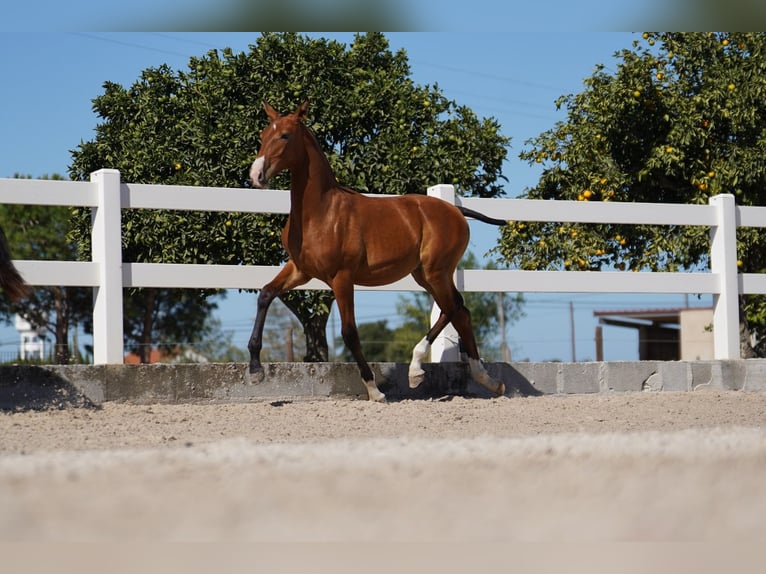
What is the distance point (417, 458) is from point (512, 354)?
3491 cm

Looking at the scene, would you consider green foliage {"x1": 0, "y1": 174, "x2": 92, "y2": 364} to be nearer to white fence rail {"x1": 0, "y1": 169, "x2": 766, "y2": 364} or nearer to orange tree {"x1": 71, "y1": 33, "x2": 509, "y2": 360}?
orange tree {"x1": 71, "y1": 33, "x2": 509, "y2": 360}

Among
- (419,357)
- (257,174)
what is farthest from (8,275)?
(419,357)

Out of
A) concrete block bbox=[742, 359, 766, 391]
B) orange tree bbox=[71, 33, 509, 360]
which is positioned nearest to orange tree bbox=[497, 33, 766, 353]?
orange tree bbox=[71, 33, 509, 360]

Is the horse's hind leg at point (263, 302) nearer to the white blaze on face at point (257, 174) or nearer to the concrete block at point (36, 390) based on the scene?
the white blaze on face at point (257, 174)

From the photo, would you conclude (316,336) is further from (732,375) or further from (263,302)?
(263,302)

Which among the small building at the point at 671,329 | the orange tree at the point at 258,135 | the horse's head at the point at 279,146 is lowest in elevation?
the small building at the point at 671,329

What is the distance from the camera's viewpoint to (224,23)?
354 centimetres

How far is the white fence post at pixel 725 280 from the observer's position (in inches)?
364

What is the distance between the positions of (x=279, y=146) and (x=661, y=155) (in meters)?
7.01

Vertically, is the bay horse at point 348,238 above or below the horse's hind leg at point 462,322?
above

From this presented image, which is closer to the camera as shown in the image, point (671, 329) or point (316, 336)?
point (316, 336)

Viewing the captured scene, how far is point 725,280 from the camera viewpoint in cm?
927

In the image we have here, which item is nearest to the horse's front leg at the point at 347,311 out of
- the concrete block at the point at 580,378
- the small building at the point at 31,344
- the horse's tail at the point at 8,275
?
the horse's tail at the point at 8,275

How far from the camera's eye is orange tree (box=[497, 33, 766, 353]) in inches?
482
